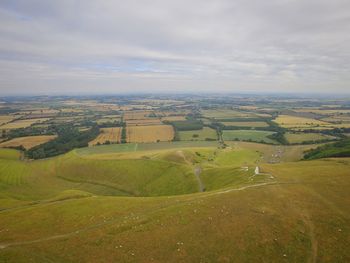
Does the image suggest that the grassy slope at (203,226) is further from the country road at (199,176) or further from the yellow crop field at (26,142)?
the yellow crop field at (26,142)

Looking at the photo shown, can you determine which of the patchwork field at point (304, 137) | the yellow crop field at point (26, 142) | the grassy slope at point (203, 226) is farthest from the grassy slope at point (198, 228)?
the yellow crop field at point (26, 142)

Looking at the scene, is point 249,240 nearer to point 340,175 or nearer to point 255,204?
point 255,204

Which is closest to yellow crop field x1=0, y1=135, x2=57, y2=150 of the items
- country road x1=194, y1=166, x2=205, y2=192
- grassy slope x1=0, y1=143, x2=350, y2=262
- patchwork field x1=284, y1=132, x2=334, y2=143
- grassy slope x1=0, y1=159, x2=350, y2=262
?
country road x1=194, y1=166, x2=205, y2=192

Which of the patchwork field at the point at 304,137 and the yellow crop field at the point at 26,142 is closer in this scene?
the yellow crop field at the point at 26,142

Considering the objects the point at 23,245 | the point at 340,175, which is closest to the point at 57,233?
the point at 23,245

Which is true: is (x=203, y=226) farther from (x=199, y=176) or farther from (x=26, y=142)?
(x=26, y=142)

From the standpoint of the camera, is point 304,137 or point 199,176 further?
point 304,137

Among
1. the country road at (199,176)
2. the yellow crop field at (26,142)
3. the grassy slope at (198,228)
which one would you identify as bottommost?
the yellow crop field at (26,142)

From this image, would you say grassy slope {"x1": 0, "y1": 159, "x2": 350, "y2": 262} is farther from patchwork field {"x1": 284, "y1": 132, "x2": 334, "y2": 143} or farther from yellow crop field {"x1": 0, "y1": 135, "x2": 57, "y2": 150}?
yellow crop field {"x1": 0, "y1": 135, "x2": 57, "y2": 150}

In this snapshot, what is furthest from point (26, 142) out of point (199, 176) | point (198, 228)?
point (198, 228)

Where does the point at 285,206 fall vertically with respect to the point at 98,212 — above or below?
above

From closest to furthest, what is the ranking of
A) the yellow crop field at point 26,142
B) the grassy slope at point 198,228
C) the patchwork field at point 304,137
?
1. the grassy slope at point 198,228
2. the yellow crop field at point 26,142
3. the patchwork field at point 304,137
